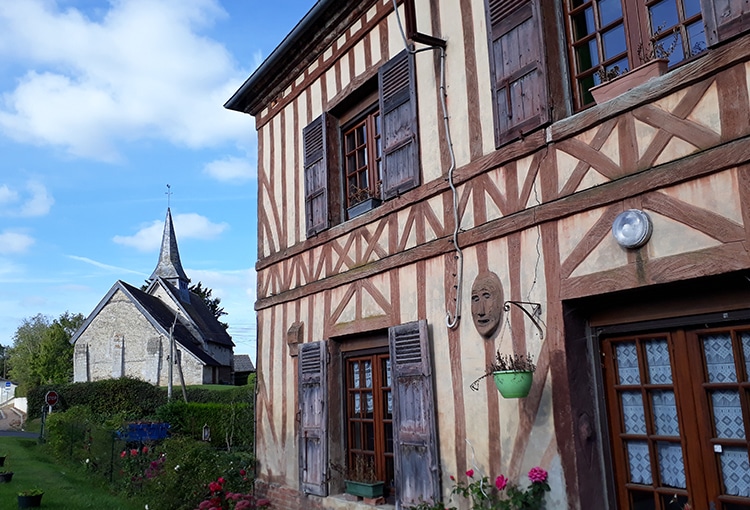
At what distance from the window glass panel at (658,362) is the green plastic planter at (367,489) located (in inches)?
115

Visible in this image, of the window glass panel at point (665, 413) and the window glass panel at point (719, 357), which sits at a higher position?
the window glass panel at point (719, 357)

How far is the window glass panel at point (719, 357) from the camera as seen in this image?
3.55 metres

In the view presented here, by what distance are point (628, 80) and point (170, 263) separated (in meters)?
36.4

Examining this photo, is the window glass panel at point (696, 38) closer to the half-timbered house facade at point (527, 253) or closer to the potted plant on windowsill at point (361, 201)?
the half-timbered house facade at point (527, 253)

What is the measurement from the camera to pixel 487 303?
486 cm

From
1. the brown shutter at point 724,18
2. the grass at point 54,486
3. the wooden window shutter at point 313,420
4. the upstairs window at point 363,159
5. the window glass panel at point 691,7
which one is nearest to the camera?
the brown shutter at point 724,18

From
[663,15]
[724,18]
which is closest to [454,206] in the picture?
[663,15]

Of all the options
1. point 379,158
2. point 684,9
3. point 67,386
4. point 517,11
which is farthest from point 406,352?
point 67,386

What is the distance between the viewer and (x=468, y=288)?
5117mm

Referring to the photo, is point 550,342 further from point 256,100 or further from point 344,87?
point 256,100

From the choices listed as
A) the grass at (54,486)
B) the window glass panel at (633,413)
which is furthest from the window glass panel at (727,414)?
the grass at (54,486)

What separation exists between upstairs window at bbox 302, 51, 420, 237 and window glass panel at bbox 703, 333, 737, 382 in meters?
2.81

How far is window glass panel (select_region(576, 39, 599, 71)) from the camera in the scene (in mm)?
4476

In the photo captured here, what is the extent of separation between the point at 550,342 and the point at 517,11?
2.40 meters
